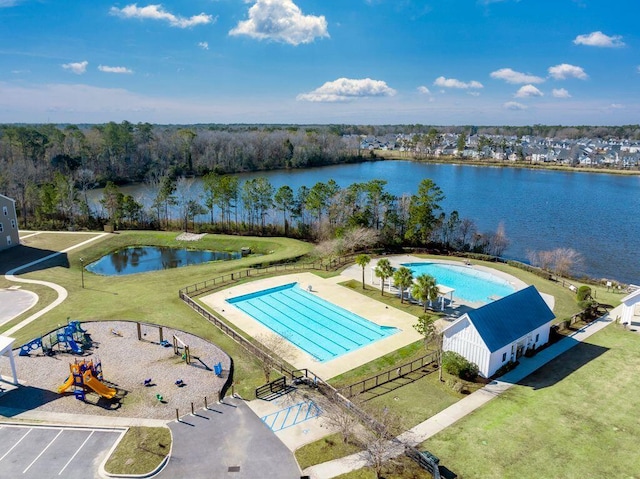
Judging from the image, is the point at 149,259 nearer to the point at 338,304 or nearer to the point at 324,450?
the point at 338,304

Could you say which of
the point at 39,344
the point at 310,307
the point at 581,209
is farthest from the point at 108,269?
the point at 581,209

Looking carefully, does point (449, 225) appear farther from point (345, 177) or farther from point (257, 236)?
point (345, 177)

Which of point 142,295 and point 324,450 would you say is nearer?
point 324,450

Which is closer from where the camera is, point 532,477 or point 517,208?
point 532,477

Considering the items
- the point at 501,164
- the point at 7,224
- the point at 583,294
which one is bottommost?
the point at 583,294

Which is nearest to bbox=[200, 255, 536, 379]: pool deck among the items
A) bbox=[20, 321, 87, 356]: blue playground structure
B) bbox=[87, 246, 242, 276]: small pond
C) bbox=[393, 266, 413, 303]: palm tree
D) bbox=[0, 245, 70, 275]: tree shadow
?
bbox=[393, 266, 413, 303]: palm tree

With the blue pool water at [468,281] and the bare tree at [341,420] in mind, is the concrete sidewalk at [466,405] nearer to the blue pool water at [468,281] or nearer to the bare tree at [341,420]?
the bare tree at [341,420]

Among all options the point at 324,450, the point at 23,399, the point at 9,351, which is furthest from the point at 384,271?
the point at 9,351
